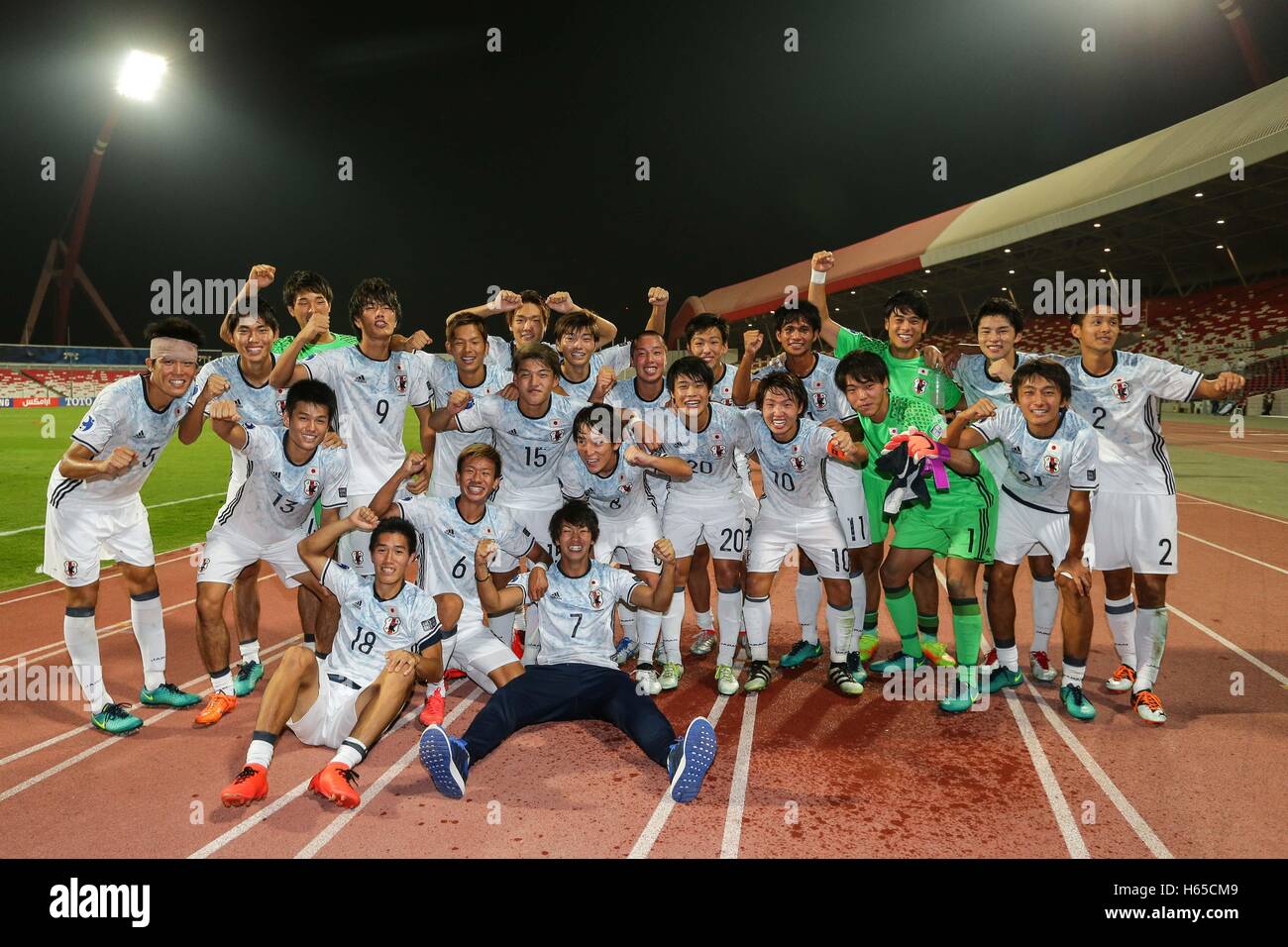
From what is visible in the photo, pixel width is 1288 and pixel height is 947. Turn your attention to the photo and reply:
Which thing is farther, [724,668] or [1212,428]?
[1212,428]

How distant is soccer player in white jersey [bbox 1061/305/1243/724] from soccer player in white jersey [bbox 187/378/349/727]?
179 inches

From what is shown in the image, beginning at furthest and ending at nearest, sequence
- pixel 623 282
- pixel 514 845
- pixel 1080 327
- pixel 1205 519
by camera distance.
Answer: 1. pixel 623 282
2. pixel 1205 519
3. pixel 1080 327
4. pixel 514 845

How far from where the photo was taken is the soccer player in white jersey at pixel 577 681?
368cm

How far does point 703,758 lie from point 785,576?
5.19 metres

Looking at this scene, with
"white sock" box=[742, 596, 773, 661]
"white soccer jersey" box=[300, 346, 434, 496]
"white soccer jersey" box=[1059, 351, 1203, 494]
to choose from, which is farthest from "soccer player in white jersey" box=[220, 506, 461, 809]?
"white soccer jersey" box=[1059, 351, 1203, 494]

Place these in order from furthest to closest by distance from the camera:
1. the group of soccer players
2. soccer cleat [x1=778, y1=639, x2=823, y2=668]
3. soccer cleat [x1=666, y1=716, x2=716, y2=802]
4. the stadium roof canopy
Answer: the stadium roof canopy → soccer cleat [x1=778, y1=639, x2=823, y2=668] → the group of soccer players → soccer cleat [x1=666, y1=716, x2=716, y2=802]

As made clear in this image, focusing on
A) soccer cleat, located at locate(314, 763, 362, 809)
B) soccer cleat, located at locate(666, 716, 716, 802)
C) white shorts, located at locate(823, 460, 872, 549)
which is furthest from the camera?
white shorts, located at locate(823, 460, 872, 549)

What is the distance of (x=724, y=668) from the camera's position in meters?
5.20

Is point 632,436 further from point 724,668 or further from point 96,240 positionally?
point 96,240

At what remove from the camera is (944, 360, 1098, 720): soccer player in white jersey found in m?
4.56

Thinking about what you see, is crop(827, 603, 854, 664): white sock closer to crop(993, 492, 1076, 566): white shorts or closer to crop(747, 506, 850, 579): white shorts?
crop(747, 506, 850, 579): white shorts

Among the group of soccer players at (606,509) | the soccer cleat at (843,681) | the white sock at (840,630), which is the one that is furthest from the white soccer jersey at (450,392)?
the soccer cleat at (843,681)

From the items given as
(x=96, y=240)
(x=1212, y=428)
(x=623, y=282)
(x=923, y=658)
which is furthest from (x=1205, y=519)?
(x=96, y=240)

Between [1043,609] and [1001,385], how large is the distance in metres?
1.48
